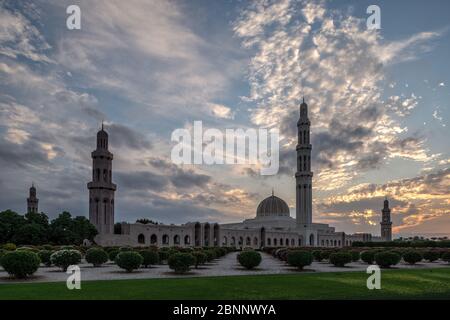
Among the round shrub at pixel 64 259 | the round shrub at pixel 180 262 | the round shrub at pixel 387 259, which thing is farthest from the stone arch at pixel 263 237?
the round shrub at pixel 180 262

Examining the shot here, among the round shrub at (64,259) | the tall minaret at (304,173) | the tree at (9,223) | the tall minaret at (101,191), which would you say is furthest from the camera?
the tall minaret at (304,173)

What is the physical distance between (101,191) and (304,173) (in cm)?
4294

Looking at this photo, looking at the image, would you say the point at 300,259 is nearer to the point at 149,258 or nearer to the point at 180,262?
the point at 180,262

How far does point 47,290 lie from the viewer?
48.0 feet

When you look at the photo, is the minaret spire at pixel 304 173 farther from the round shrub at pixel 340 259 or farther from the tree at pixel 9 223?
the round shrub at pixel 340 259

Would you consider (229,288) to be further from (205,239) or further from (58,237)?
(205,239)

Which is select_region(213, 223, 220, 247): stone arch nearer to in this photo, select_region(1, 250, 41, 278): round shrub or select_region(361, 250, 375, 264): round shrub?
select_region(361, 250, 375, 264): round shrub

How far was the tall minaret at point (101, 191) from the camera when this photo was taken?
63.2 m

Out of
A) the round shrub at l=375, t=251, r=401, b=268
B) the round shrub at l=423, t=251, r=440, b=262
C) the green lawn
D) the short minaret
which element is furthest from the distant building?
the green lawn

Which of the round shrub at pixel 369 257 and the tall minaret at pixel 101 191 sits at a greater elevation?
the tall minaret at pixel 101 191

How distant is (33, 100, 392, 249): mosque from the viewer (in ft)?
209

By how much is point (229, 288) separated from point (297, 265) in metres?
10.6

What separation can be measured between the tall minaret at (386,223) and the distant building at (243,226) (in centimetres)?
42
